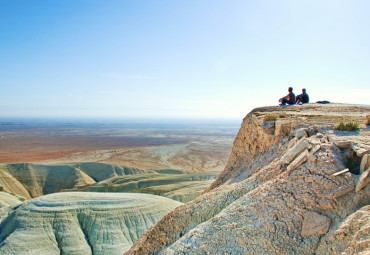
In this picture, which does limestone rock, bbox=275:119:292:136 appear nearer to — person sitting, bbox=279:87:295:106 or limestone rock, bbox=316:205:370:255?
limestone rock, bbox=316:205:370:255

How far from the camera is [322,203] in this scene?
4262 millimetres

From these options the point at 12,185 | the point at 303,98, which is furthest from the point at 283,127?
the point at 12,185

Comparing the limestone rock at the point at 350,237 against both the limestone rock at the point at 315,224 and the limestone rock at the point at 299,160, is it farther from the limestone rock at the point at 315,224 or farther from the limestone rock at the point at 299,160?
the limestone rock at the point at 299,160

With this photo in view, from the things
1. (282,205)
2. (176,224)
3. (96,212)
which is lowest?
(96,212)

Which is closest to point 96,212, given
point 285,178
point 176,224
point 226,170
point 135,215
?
point 135,215

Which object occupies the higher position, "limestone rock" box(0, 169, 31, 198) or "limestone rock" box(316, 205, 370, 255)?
"limestone rock" box(316, 205, 370, 255)

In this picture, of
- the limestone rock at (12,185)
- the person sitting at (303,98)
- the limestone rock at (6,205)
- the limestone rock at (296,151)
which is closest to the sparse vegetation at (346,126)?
the limestone rock at (296,151)

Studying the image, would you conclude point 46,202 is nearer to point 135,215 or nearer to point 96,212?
point 96,212

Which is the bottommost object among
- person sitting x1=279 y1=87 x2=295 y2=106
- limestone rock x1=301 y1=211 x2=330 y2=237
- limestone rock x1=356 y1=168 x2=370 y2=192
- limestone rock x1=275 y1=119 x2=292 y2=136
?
limestone rock x1=301 y1=211 x2=330 y2=237

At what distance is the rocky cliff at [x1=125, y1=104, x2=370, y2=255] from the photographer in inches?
156

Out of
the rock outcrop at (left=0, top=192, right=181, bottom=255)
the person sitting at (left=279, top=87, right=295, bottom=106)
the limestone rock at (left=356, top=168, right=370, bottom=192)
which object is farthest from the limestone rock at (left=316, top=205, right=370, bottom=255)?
the rock outcrop at (left=0, top=192, right=181, bottom=255)

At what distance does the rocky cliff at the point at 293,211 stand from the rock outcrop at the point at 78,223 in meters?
16.5

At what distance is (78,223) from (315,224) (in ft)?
69.1

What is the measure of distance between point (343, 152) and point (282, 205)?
169 cm
